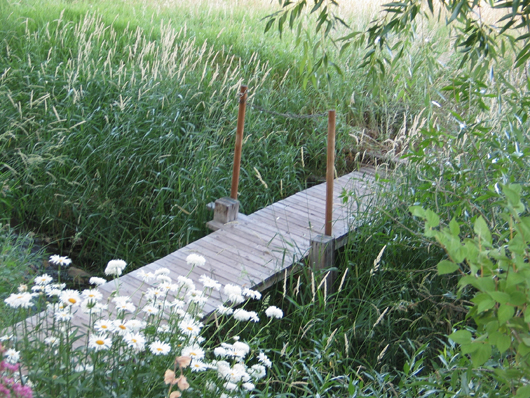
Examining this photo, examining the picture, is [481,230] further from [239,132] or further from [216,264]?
[239,132]

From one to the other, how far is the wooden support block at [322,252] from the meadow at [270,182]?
127mm

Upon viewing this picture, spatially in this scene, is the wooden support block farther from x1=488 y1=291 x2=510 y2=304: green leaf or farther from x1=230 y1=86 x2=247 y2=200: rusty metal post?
x1=488 y1=291 x2=510 y2=304: green leaf

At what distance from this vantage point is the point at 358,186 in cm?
525

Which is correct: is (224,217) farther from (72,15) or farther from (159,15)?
(159,15)

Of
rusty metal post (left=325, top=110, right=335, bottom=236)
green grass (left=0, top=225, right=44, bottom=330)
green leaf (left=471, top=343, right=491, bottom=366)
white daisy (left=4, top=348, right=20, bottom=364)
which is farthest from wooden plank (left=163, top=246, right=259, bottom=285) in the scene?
green leaf (left=471, top=343, right=491, bottom=366)

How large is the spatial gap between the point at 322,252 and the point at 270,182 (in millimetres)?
1696

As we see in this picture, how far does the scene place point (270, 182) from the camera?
5.49m

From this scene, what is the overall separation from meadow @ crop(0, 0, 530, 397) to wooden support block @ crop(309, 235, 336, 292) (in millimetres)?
127

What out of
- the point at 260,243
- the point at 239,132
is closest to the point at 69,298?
the point at 260,243

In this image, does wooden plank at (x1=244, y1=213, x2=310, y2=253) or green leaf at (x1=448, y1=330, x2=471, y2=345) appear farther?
wooden plank at (x1=244, y1=213, x2=310, y2=253)

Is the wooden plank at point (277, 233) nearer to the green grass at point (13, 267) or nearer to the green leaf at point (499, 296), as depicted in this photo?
the green grass at point (13, 267)

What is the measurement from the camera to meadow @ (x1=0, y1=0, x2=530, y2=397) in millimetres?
3076

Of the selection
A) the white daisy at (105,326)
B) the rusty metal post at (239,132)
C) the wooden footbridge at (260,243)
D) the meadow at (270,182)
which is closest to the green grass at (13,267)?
the meadow at (270,182)

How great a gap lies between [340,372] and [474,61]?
1880 mm
